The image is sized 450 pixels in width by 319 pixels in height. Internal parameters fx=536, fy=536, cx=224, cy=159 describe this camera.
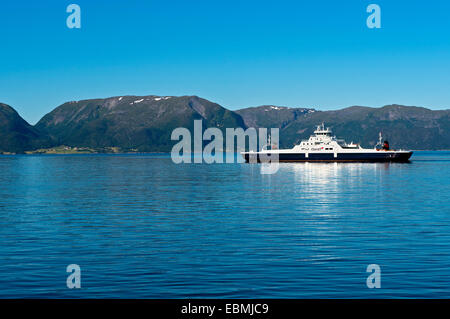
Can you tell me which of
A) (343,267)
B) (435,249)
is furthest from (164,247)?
(435,249)

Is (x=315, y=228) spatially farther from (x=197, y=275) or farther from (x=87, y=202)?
(x=87, y=202)

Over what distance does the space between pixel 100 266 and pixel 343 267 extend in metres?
12.4

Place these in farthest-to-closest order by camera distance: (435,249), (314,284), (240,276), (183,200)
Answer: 1. (183,200)
2. (435,249)
3. (240,276)
4. (314,284)

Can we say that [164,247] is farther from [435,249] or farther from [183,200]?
[183,200]

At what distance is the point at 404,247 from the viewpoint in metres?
32.4

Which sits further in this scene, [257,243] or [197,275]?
[257,243]
